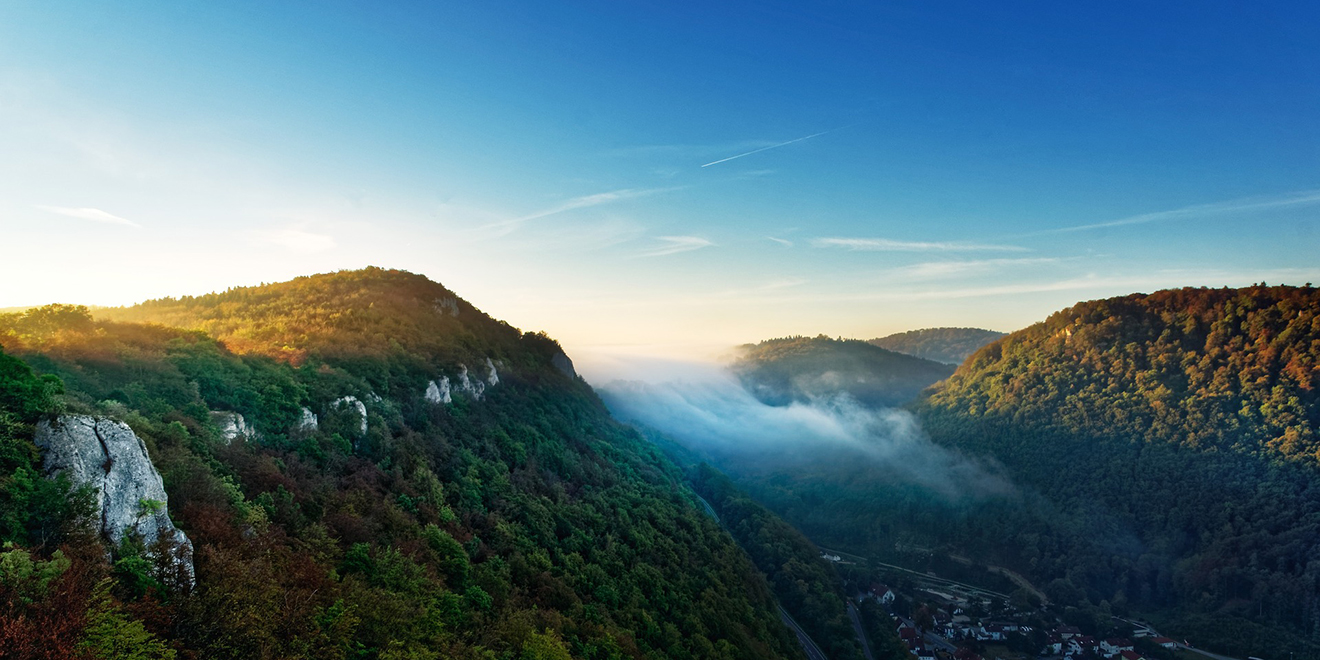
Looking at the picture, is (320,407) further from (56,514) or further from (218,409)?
(56,514)

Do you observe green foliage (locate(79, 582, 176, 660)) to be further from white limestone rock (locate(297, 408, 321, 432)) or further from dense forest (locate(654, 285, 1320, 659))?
dense forest (locate(654, 285, 1320, 659))

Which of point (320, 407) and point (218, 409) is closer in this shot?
point (218, 409)

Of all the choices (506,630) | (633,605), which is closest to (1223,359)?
(633,605)

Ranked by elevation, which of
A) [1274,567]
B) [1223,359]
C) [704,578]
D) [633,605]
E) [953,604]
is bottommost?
[953,604]

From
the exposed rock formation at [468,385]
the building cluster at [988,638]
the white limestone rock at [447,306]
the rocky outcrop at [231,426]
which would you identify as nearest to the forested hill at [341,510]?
the rocky outcrop at [231,426]

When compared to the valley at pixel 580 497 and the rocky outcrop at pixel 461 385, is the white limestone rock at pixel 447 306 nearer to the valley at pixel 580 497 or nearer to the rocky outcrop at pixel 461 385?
the valley at pixel 580 497

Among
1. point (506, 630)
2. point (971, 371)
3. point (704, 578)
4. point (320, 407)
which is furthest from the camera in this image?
point (971, 371)

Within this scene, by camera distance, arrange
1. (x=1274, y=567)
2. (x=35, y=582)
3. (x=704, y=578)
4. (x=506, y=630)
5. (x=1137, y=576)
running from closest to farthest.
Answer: (x=35, y=582) < (x=506, y=630) < (x=704, y=578) < (x=1274, y=567) < (x=1137, y=576)
